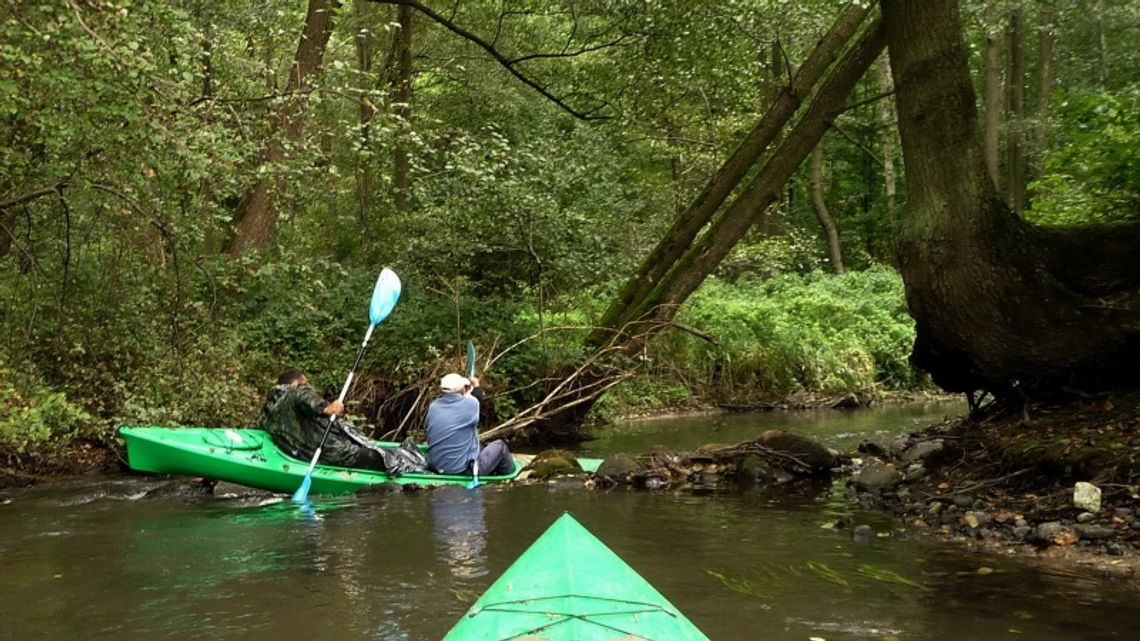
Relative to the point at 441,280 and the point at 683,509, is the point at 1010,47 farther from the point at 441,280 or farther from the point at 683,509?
the point at 683,509

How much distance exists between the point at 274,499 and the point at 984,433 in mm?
6086

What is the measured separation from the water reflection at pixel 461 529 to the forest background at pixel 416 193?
9.90ft

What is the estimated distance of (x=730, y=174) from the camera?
1255 centimetres

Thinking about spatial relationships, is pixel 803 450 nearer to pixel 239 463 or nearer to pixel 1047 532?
pixel 1047 532

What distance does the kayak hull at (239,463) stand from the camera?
845 cm

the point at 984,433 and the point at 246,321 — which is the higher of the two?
the point at 246,321

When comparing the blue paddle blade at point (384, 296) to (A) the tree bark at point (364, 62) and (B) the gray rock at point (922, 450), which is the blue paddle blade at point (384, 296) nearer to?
(A) the tree bark at point (364, 62)

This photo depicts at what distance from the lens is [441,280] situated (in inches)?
513

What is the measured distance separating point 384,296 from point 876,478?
18.9 feet

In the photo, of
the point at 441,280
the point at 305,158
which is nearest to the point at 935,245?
the point at 305,158

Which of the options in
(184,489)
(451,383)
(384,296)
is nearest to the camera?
(451,383)

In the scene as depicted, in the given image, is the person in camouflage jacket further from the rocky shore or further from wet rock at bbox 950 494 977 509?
wet rock at bbox 950 494 977 509

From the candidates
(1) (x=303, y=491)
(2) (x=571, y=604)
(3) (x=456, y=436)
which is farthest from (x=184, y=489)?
(2) (x=571, y=604)

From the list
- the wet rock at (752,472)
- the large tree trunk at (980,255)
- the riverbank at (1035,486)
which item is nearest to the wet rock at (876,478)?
the riverbank at (1035,486)
